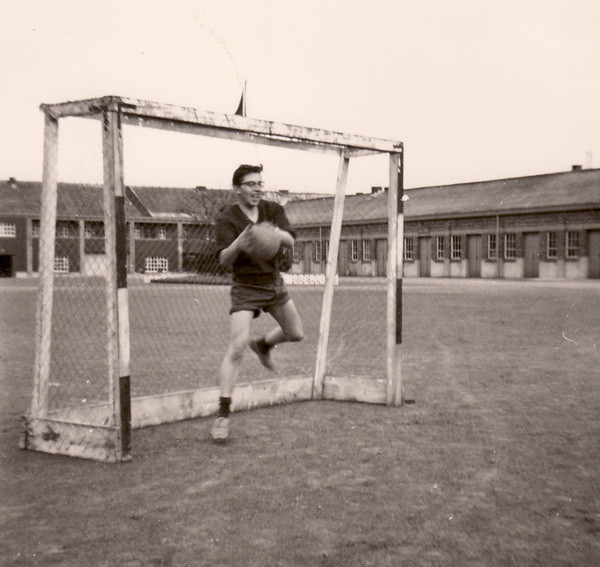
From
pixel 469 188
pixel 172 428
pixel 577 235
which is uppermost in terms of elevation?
pixel 469 188

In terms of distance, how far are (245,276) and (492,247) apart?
158ft

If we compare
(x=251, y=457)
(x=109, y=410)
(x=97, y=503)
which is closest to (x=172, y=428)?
(x=109, y=410)

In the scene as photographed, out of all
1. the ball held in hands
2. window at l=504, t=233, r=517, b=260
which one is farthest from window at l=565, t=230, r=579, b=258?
the ball held in hands

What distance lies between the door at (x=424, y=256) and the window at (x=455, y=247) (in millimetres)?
2106

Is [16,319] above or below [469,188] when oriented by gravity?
below

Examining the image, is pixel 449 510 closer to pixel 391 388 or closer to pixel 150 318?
pixel 391 388

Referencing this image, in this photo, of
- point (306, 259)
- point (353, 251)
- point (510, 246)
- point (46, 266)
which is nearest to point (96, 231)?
point (46, 266)

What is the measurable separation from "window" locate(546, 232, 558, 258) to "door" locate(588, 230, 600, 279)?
2.36 m

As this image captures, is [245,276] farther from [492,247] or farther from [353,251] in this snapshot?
[353,251]

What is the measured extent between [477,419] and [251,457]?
2.15 meters

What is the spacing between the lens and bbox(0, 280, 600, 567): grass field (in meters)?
3.71

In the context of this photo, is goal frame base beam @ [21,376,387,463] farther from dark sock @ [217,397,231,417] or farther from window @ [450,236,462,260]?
window @ [450,236,462,260]

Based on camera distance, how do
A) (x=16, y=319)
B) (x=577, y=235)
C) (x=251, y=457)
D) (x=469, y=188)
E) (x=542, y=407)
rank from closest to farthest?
(x=251, y=457), (x=542, y=407), (x=16, y=319), (x=577, y=235), (x=469, y=188)

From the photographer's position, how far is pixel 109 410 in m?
6.38
